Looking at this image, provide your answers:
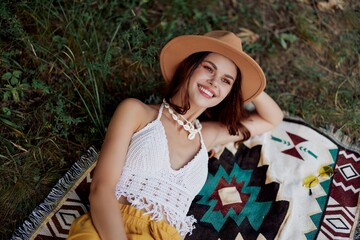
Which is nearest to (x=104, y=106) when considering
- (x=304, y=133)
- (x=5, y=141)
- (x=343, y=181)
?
(x=5, y=141)

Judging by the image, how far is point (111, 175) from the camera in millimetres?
2363

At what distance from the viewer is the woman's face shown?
→ 8.44 ft

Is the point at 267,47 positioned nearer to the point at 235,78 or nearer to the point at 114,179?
the point at 235,78

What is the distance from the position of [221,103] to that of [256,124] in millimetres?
321

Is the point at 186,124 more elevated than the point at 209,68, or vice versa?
the point at 209,68

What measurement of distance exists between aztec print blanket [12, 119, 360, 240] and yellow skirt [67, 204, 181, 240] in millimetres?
323

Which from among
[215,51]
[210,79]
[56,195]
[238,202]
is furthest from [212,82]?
[56,195]

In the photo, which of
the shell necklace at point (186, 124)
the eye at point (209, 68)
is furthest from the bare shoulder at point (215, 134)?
the eye at point (209, 68)

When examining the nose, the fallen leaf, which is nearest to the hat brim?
the nose

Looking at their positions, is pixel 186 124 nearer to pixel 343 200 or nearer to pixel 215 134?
pixel 215 134

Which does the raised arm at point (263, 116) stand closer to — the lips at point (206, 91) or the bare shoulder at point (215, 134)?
the bare shoulder at point (215, 134)

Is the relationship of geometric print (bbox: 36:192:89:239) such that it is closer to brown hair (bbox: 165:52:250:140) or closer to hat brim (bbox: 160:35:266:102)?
brown hair (bbox: 165:52:250:140)

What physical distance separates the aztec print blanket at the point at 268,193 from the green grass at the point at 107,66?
0.13m

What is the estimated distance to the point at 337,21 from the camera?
3.99m
